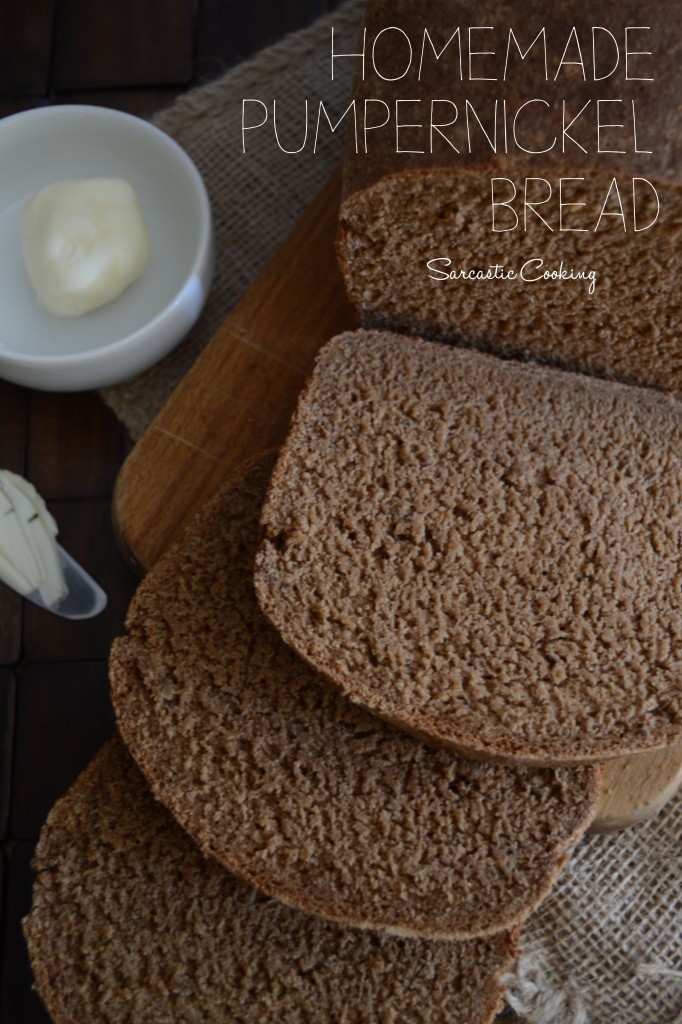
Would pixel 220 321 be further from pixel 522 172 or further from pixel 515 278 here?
pixel 522 172

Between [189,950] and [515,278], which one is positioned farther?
[515,278]

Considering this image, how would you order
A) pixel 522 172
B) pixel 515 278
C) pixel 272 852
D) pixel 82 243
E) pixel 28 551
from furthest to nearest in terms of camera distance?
pixel 28 551, pixel 82 243, pixel 515 278, pixel 272 852, pixel 522 172

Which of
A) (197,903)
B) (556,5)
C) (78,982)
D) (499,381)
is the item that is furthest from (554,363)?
(78,982)

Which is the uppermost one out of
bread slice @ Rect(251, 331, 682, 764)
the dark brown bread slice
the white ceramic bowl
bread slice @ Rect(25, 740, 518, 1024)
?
the white ceramic bowl

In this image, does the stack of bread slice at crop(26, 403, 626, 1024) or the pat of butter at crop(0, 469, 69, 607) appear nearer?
the stack of bread slice at crop(26, 403, 626, 1024)

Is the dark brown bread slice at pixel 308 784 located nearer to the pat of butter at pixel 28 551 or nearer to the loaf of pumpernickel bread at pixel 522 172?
the pat of butter at pixel 28 551

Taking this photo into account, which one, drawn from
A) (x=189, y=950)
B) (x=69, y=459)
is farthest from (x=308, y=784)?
(x=69, y=459)

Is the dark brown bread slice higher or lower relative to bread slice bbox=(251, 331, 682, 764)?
lower

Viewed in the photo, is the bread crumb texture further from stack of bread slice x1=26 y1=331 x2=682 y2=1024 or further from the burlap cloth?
the burlap cloth

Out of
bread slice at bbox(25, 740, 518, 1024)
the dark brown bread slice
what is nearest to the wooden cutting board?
the dark brown bread slice
